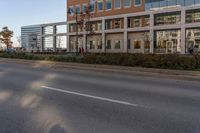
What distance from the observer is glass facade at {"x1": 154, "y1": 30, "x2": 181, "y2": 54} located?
161 feet

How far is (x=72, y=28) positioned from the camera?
6612 cm

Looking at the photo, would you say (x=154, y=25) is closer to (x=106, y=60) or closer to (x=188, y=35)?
(x=188, y=35)

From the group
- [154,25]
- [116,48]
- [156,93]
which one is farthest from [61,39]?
[156,93]

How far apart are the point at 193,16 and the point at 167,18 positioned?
4935 mm

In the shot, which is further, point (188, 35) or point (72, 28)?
point (72, 28)

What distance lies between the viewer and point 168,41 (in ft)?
165

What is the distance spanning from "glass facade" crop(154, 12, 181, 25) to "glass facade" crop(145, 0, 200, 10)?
1.57 m

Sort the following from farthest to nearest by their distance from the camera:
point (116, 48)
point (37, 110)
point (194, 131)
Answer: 1. point (116, 48)
2. point (37, 110)
3. point (194, 131)

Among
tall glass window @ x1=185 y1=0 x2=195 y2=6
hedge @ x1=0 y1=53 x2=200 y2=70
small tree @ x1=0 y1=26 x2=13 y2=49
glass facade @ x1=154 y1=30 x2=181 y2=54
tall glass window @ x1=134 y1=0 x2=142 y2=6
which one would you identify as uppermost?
tall glass window @ x1=134 y1=0 x2=142 y2=6

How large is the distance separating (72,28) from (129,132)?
62.1m

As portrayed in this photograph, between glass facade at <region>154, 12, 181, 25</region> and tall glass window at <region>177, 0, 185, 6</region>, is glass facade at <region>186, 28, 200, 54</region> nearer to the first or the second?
glass facade at <region>154, 12, 181, 25</region>

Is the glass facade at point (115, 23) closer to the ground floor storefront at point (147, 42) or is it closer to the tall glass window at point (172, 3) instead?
the ground floor storefront at point (147, 42)

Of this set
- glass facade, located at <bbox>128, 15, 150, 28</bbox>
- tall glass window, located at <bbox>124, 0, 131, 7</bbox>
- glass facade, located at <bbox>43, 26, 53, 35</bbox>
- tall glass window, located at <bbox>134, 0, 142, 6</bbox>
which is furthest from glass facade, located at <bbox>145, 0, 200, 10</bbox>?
glass facade, located at <bbox>43, 26, 53, 35</bbox>

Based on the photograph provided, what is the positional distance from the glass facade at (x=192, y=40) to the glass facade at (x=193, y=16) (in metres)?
1.72
